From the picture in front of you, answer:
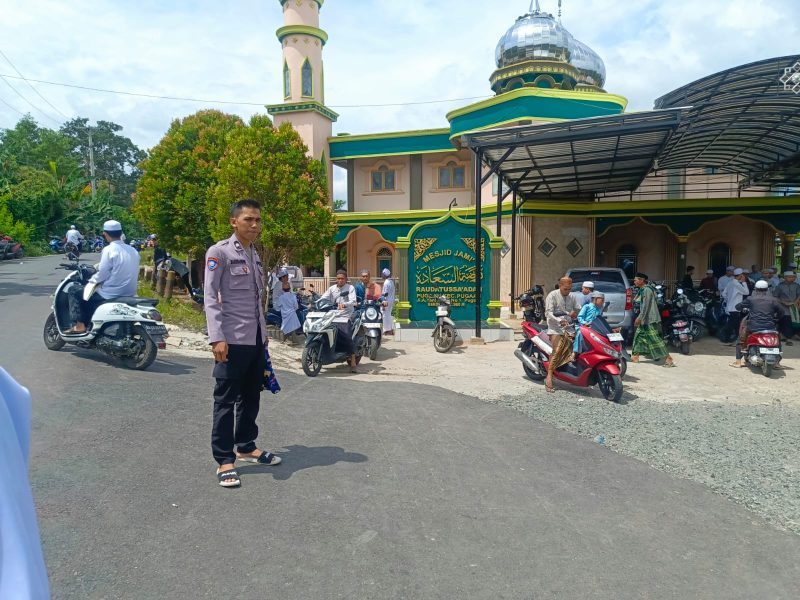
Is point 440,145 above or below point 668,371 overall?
above

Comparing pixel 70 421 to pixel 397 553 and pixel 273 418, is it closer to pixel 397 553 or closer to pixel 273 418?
pixel 273 418

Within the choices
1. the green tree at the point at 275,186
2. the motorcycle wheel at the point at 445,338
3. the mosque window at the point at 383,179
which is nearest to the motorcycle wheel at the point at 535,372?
the motorcycle wheel at the point at 445,338

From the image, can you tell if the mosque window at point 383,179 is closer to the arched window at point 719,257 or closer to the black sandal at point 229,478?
the arched window at point 719,257

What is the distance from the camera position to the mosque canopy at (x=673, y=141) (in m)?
10.7

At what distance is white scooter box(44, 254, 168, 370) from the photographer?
718 centimetres

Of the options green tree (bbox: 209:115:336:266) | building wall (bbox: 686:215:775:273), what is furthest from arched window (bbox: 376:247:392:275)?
green tree (bbox: 209:115:336:266)

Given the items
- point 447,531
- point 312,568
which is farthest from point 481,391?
point 312,568

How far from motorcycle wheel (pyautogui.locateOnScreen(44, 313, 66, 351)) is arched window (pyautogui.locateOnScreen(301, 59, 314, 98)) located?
60.8ft

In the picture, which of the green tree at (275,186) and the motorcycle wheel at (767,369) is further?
the green tree at (275,186)

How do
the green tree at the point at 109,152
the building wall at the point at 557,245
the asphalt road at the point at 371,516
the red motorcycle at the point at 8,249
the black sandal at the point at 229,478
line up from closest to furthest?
the asphalt road at the point at 371,516 < the black sandal at the point at 229,478 < the building wall at the point at 557,245 < the red motorcycle at the point at 8,249 < the green tree at the point at 109,152

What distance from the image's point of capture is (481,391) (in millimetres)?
7828

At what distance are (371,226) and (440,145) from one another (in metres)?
4.33

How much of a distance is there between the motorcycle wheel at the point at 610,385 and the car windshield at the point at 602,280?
5403 millimetres

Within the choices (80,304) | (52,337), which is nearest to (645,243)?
(80,304)
